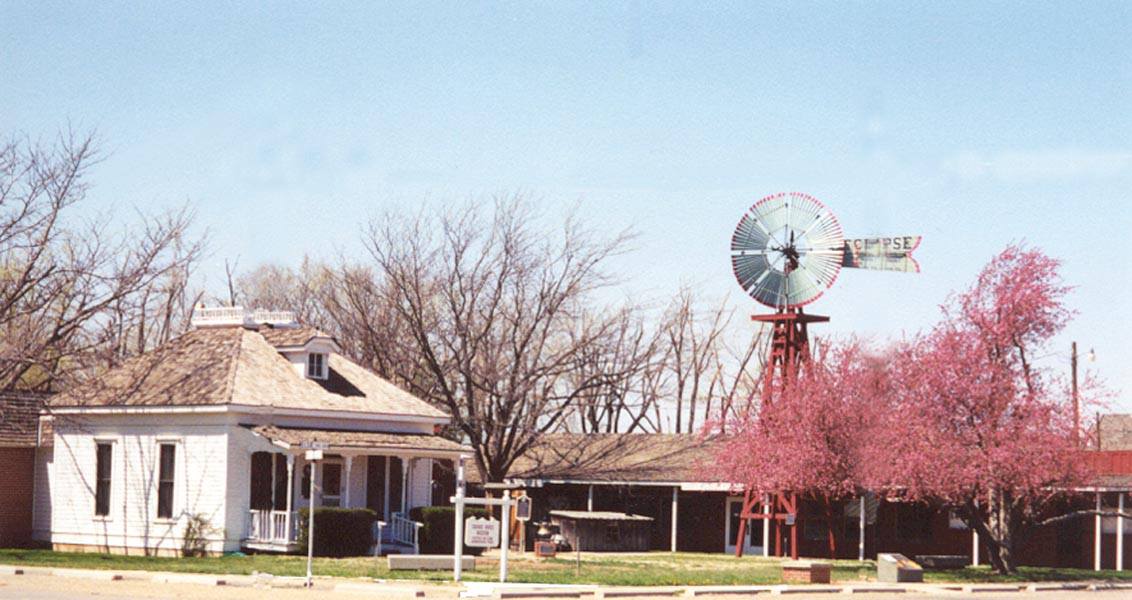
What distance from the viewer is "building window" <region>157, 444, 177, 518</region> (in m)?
43.1

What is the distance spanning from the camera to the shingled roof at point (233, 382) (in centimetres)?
4259

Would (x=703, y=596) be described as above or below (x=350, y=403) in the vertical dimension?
below

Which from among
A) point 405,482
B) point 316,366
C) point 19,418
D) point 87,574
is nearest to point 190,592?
point 87,574

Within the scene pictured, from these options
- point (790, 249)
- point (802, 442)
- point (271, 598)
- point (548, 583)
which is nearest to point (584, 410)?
point (790, 249)

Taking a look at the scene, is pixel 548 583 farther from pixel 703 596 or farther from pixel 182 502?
pixel 182 502

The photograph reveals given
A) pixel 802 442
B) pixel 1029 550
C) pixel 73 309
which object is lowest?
pixel 1029 550

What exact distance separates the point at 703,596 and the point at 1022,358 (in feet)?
47.7

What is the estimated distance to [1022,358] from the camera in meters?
41.7

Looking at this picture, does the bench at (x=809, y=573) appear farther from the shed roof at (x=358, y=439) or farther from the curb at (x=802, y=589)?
the shed roof at (x=358, y=439)

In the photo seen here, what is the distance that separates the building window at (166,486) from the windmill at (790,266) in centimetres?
1655

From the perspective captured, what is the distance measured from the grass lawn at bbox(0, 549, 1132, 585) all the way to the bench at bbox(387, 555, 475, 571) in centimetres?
23

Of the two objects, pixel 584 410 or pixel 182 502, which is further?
pixel 584 410

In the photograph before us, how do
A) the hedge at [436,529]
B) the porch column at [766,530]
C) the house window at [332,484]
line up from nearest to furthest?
the house window at [332,484], the hedge at [436,529], the porch column at [766,530]

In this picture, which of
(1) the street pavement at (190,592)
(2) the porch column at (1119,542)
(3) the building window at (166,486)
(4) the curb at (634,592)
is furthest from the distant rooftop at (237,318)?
(2) the porch column at (1119,542)
